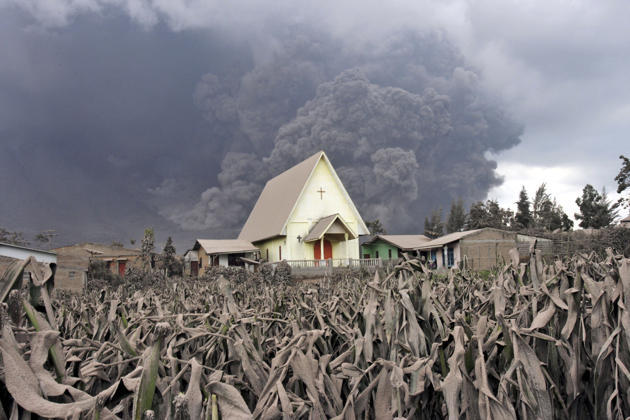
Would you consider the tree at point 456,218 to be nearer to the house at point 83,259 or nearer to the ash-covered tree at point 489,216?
the ash-covered tree at point 489,216

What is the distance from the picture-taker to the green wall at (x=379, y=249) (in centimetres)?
4128

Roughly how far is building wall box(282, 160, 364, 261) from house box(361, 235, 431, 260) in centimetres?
822

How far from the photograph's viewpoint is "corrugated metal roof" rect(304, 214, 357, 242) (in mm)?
28125

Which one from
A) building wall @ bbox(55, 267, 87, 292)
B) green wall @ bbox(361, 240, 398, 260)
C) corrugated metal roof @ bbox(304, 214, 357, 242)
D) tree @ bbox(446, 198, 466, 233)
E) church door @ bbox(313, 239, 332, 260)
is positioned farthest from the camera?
tree @ bbox(446, 198, 466, 233)

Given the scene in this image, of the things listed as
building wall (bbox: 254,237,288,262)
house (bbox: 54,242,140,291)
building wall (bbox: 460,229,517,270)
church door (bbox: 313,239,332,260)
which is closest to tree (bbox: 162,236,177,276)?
house (bbox: 54,242,140,291)

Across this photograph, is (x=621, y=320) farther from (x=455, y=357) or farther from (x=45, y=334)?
(x=45, y=334)

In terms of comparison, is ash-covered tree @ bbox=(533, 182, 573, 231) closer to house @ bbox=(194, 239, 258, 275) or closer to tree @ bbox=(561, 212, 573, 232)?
tree @ bbox=(561, 212, 573, 232)

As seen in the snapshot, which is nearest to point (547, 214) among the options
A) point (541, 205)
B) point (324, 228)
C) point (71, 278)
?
point (541, 205)

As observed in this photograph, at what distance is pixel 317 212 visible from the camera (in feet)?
102

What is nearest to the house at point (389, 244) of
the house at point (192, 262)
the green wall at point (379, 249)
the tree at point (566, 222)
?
the green wall at point (379, 249)

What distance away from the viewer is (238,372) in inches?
42.5

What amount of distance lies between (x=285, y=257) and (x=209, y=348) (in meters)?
28.3

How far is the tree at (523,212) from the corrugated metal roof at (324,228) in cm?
3775

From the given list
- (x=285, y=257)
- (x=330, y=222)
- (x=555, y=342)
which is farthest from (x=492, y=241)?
(x=555, y=342)
